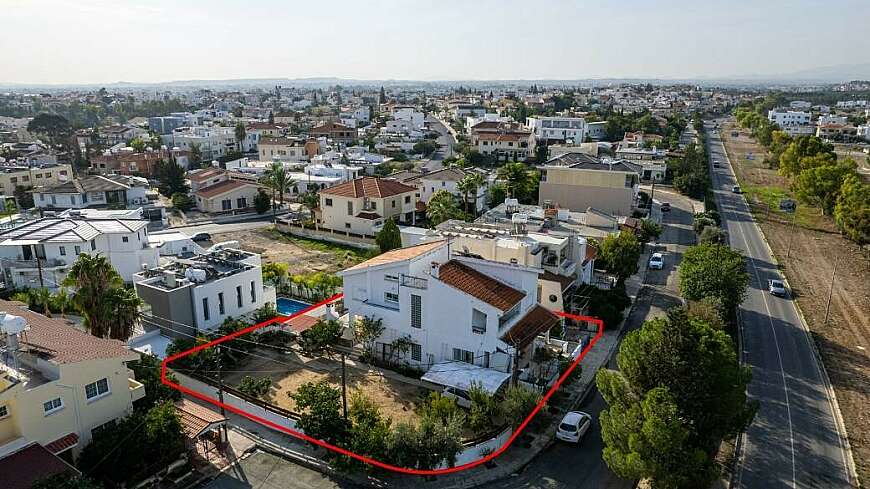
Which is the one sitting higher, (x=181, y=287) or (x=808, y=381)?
(x=181, y=287)

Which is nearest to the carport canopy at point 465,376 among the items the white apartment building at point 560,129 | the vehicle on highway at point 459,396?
the vehicle on highway at point 459,396

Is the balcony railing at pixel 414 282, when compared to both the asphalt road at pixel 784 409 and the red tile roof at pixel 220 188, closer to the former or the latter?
the asphalt road at pixel 784 409

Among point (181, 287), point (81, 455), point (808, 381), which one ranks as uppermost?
point (181, 287)

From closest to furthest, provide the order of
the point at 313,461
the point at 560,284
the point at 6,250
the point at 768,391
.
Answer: the point at 313,461
the point at 768,391
the point at 560,284
the point at 6,250

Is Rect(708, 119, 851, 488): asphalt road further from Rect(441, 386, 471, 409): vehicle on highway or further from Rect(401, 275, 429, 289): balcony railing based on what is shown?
Rect(401, 275, 429, 289): balcony railing

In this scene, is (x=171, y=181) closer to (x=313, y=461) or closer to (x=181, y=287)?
(x=181, y=287)

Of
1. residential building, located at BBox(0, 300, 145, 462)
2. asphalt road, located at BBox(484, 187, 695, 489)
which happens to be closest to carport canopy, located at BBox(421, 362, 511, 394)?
asphalt road, located at BBox(484, 187, 695, 489)

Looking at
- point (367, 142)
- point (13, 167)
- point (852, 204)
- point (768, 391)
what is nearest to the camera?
point (768, 391)

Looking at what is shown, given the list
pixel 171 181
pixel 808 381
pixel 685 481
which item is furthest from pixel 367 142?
pixel 685 481
